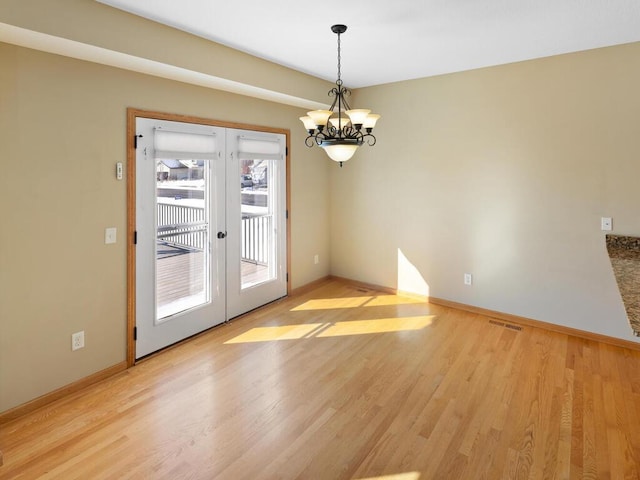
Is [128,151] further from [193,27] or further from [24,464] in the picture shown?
[24,464]

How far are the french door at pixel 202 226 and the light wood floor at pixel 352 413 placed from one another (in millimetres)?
360

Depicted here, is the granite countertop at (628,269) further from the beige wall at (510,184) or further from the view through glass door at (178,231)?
the view through glass door at (178,231)

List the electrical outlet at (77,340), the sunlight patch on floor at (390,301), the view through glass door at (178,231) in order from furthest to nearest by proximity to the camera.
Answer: the sunlight patch on floor at (390,301) < the view through glass door at (178,231) < the electrical outlet at (77,340)

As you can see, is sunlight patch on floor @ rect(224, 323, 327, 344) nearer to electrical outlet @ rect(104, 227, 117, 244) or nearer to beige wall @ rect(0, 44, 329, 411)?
beige wall @ rect(0, 44, 329, 411)

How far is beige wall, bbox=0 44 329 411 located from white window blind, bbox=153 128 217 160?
0.26 metres

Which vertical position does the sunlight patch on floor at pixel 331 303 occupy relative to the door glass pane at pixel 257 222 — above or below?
below

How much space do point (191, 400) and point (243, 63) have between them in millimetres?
2895

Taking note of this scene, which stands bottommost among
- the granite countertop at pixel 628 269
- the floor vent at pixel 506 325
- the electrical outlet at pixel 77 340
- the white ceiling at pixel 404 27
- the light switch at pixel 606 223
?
the floor vent at pixel 506 325

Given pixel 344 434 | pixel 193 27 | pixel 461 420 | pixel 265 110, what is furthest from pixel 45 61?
pixel 461 420

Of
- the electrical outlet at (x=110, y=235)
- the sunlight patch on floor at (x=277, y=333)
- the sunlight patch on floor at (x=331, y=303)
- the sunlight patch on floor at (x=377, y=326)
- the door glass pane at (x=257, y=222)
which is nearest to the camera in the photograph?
the electrical outlet at (x=110, y=235)

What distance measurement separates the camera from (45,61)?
8.52 ft

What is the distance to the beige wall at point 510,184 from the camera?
A: 3.53m

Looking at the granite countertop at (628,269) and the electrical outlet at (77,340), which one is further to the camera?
the electrical outlet at (77,340)

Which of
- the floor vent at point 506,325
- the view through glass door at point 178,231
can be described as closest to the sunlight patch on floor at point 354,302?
the floor vent at point 506,325
